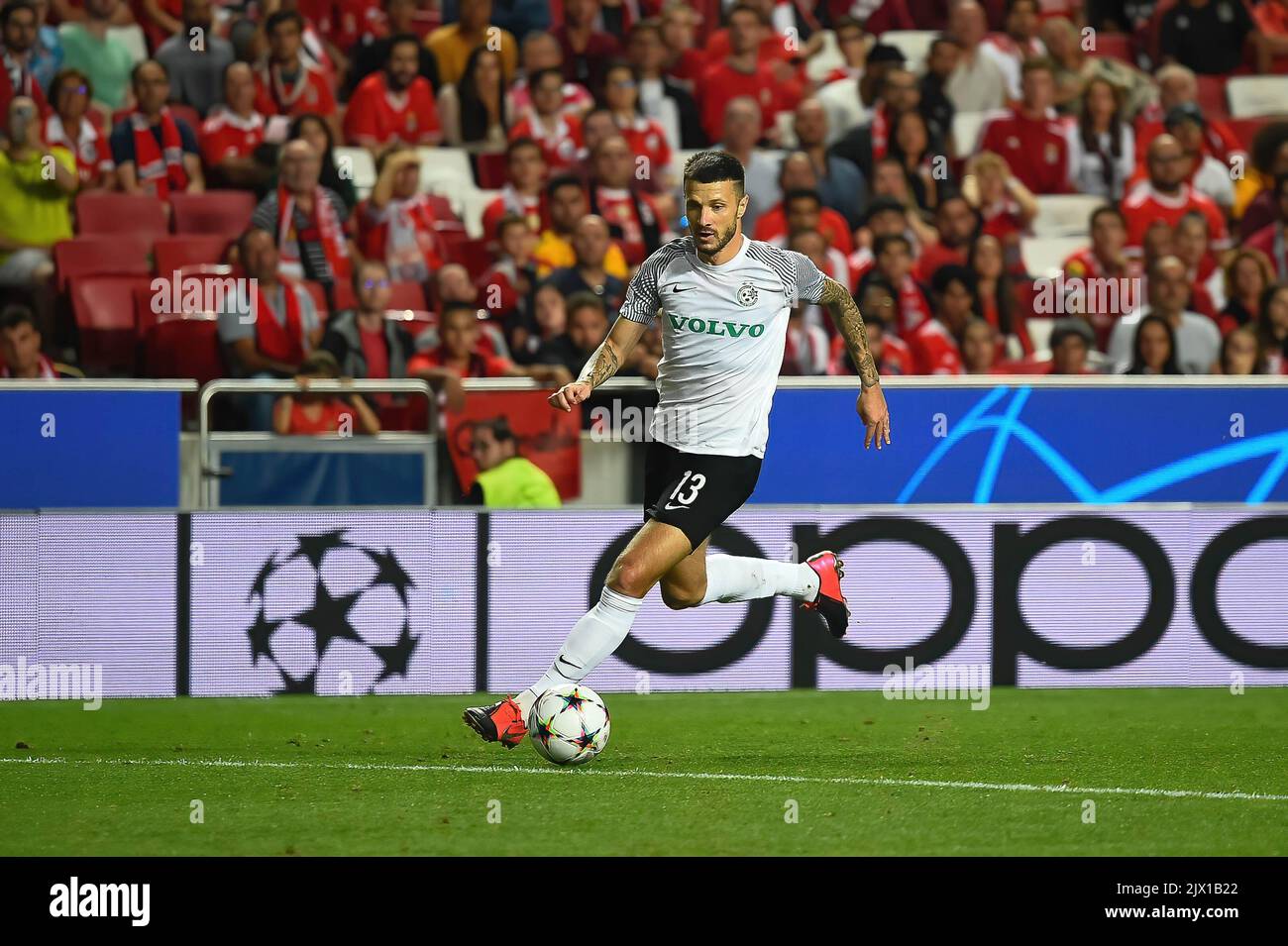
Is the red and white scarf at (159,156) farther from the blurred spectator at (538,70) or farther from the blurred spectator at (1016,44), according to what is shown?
the blurred spectator at (1016,44)

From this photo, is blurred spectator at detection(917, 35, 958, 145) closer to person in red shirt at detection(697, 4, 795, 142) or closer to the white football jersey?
person in red shirt at detection(697, 4, 795, 142)

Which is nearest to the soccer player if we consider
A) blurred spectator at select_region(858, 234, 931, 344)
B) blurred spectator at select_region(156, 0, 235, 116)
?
blurred spectator at select_region(858, 234, 931, 344)

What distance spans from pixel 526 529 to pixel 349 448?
127 centimetres

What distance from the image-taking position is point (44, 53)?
1207 cm

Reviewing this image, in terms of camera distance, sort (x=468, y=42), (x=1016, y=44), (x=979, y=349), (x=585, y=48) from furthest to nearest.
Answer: (x=1016, y=44) < (x=585, y=48) < (x=468, y=42) < (x=979, y=349)

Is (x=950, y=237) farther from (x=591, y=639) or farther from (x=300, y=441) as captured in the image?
(x=591, y=639)

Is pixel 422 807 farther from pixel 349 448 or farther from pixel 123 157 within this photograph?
pixel 123 157

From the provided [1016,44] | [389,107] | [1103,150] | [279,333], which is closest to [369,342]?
[279,333]

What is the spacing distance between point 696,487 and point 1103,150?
7.57 m

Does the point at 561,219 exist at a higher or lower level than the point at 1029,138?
lower

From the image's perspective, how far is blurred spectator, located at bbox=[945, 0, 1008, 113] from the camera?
13.2m

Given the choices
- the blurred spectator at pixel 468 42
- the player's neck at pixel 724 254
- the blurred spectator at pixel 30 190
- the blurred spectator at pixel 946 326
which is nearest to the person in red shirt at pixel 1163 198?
the blurred spectator at pixel 946 326

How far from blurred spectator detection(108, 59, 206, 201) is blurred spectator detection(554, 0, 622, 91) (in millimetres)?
2827

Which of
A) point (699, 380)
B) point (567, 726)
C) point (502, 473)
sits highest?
point (699, 380)
